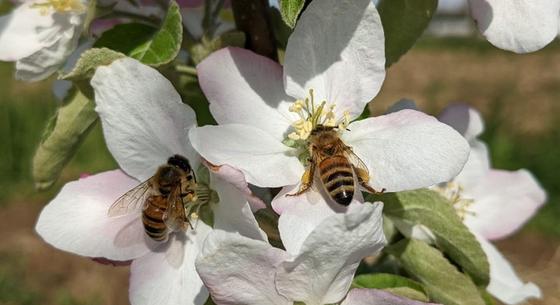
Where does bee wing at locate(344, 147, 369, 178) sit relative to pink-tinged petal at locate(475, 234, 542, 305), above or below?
above

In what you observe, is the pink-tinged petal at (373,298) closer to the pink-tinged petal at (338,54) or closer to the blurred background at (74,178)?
the pink-tinged petal at (338,54)

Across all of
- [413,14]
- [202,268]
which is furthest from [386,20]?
[202,268]

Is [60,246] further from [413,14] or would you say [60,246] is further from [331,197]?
[413,14]

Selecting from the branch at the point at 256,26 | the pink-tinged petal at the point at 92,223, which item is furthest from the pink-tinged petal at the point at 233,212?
the branch at the point at 256,26

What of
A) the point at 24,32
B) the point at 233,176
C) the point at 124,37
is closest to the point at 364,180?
the point at 233,176

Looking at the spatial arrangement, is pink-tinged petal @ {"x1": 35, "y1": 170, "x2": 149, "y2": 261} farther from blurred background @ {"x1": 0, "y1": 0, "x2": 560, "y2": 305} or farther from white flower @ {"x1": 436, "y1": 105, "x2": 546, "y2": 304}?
blurred background @ {"x1": 0, "y1": 0, "x2": 560, "y2": 305}

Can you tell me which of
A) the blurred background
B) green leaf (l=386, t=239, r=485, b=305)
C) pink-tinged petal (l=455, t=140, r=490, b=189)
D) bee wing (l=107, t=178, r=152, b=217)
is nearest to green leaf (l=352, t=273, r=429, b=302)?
green leaf (l=386, t=239, r=485, b=305)

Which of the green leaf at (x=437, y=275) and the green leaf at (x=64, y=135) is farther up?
Result: the green leaf at (x=64, y=135)
